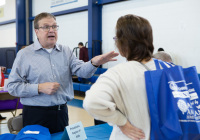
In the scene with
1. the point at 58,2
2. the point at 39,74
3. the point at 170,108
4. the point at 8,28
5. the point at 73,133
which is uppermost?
the point at 58,2

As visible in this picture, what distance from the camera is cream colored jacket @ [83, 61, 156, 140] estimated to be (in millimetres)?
1021

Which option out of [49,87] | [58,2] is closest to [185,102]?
[49,87]

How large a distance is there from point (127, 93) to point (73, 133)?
0.84 meters

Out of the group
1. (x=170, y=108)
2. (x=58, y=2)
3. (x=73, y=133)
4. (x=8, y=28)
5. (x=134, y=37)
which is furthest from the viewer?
(x=8, y=28)

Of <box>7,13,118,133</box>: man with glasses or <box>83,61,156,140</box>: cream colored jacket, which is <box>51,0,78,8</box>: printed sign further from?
<box>83,61,156,140</box>: cream colored jacket

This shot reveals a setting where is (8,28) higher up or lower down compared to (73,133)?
higher up

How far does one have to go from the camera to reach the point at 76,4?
9.12m

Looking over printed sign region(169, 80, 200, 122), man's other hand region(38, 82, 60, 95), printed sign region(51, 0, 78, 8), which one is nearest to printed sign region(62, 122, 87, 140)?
man's other hand region(38, 82, 60, 95)

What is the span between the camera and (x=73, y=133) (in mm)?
1722

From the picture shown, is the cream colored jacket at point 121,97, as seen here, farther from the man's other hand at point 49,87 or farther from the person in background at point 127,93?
the man's other hand at point 49,87

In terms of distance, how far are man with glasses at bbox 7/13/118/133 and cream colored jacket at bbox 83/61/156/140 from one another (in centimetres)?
87

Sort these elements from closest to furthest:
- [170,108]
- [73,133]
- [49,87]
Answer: [170,108] < [73,133] < [49,87]

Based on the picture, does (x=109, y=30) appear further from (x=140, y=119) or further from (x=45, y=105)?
(x=140, y=119)

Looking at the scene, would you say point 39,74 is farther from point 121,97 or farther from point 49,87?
point 121,97
